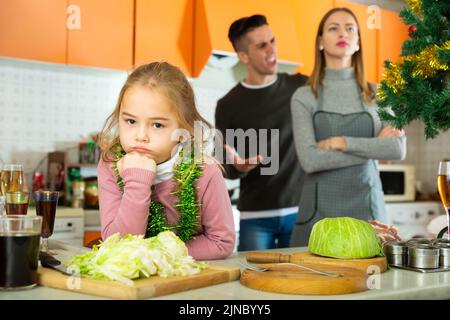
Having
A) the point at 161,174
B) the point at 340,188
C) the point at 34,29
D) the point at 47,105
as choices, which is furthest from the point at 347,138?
the point at 47,105

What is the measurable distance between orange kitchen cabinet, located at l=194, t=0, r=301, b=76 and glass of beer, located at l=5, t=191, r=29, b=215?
2.30 m

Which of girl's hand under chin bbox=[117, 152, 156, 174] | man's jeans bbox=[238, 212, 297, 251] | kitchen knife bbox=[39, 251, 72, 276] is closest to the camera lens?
kitchen knife bbox=[39, 251, 72, 276]

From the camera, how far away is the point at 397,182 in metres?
4.53

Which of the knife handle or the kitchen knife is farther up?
the kitchen knife

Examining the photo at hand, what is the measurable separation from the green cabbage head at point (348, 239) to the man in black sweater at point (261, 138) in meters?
1.65

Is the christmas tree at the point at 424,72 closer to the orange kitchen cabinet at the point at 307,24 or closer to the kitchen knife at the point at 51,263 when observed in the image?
the kitchen knife at the point at 51,263

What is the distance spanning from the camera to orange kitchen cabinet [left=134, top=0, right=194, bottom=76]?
355cm

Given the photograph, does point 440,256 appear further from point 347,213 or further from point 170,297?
point 347,213

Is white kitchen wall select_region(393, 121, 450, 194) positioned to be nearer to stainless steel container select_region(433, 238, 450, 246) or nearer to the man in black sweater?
the man in black sweater

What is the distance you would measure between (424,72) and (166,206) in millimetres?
733

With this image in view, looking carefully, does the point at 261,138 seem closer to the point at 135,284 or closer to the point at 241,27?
the point at 241,27

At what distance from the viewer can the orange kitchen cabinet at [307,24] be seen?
158 inches

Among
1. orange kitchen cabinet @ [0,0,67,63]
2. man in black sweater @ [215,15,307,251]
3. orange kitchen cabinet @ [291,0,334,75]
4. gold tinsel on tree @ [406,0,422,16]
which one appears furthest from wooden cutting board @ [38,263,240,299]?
orange kitchen cabinet @ [291,0,334,75]

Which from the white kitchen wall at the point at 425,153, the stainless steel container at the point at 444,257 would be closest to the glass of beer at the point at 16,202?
the stainless steel container at the point at 444,257
